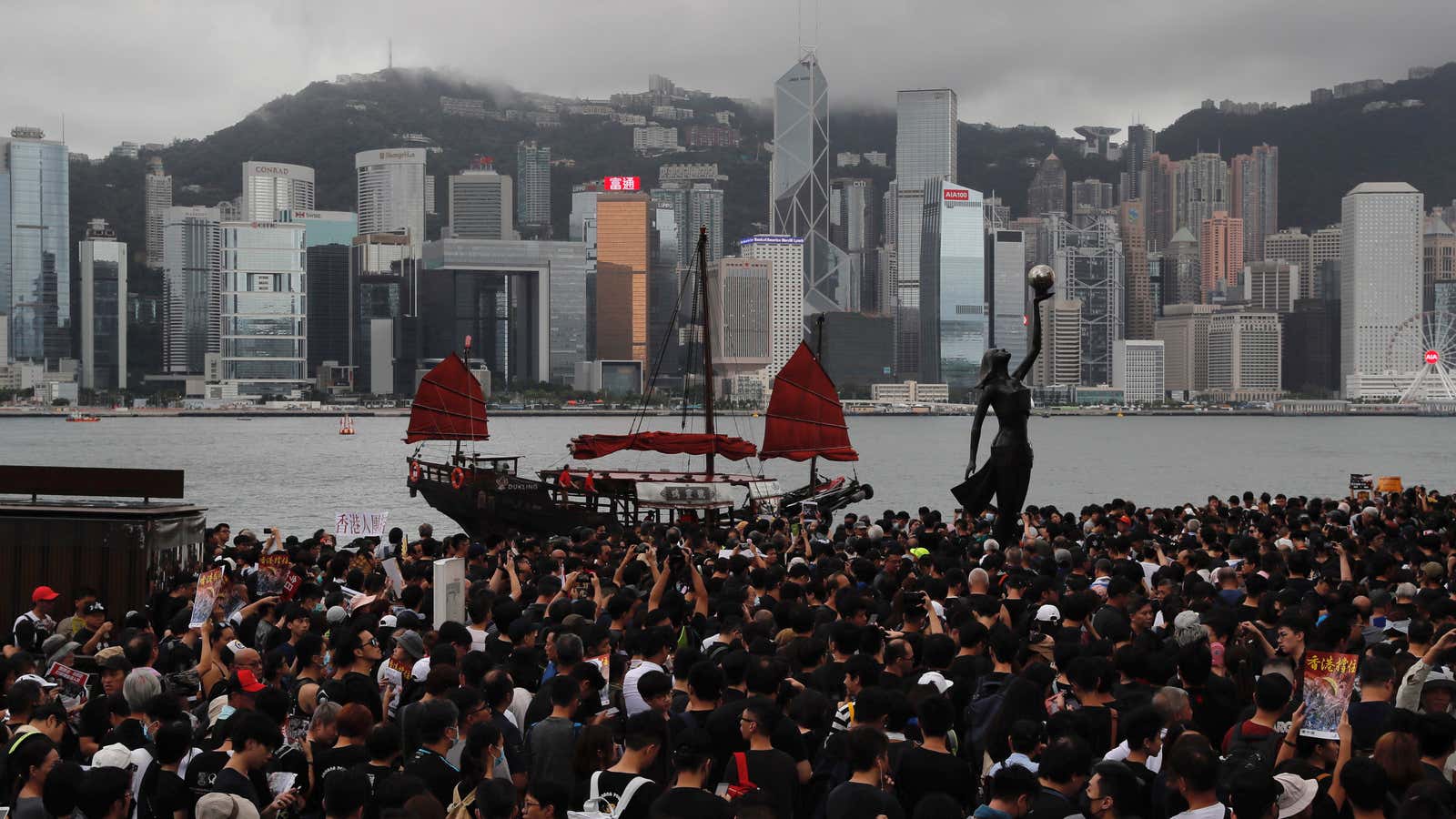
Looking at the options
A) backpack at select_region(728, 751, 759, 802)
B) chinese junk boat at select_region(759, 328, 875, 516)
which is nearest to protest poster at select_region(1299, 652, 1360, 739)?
backpack at select_region(728, 751, 759, 802)

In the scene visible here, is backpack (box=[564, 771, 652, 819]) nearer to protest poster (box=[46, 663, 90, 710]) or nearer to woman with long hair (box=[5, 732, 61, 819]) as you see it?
woman with long hair (box=[5, 732, 61, 819])

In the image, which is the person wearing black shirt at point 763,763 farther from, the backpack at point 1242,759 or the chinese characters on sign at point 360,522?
the chinese characters on sign at point 360,522

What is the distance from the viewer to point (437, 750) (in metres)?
6.31

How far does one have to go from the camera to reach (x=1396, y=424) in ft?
628

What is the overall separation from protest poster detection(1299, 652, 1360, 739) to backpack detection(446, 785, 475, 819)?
3.61 meters

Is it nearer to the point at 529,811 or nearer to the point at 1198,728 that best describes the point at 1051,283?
the point at 1198,728

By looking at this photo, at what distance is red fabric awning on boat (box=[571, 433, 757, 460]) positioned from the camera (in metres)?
35.8

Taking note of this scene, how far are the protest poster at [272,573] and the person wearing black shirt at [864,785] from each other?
25.1ft

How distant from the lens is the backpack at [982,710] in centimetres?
677

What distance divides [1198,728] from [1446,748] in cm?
121

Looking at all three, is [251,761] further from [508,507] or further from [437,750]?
[508,507]

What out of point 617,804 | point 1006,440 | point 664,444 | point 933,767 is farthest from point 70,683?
point 664,444

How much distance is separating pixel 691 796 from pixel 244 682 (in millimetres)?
2952

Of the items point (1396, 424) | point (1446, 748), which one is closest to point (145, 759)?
point (1446, 748)
